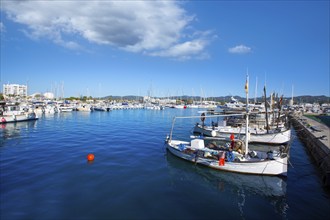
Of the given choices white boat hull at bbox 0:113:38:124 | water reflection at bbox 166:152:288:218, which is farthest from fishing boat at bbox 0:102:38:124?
water reflection at bbox 166:152:288:218

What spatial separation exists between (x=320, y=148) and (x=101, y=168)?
995 inches

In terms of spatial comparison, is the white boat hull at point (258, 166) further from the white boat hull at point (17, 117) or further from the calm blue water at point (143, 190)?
the white boat hull at point (17, 117)

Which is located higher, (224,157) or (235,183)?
(224,157)

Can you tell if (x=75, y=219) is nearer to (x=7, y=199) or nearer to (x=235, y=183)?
(x=7, y=199)

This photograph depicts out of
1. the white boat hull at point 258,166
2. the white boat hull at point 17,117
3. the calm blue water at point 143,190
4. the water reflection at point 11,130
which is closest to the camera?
the calm blue water at point 143,190

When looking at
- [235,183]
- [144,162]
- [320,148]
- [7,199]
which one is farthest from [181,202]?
[320,148]

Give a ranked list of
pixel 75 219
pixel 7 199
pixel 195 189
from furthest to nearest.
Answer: pixel 195 189
pixel 7 199
pixel 75 219

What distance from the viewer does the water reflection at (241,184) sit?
15542mm

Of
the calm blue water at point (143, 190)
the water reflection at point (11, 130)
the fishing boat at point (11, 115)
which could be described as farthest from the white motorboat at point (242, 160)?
the fishing boat at point (11, 115)

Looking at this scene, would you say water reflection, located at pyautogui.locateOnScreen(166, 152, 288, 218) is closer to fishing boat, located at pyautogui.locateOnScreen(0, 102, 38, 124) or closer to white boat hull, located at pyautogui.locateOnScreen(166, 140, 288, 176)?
white boat hull, located at pyautogui.locateOnScreen(166, 140, 288, 176)

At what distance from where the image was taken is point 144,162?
77.8 ft

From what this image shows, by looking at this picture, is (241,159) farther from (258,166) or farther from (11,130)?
(11,130)

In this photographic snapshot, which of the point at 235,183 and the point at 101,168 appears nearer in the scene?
the point at 235,183

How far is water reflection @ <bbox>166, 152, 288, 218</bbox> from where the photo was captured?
15542 millimetres
